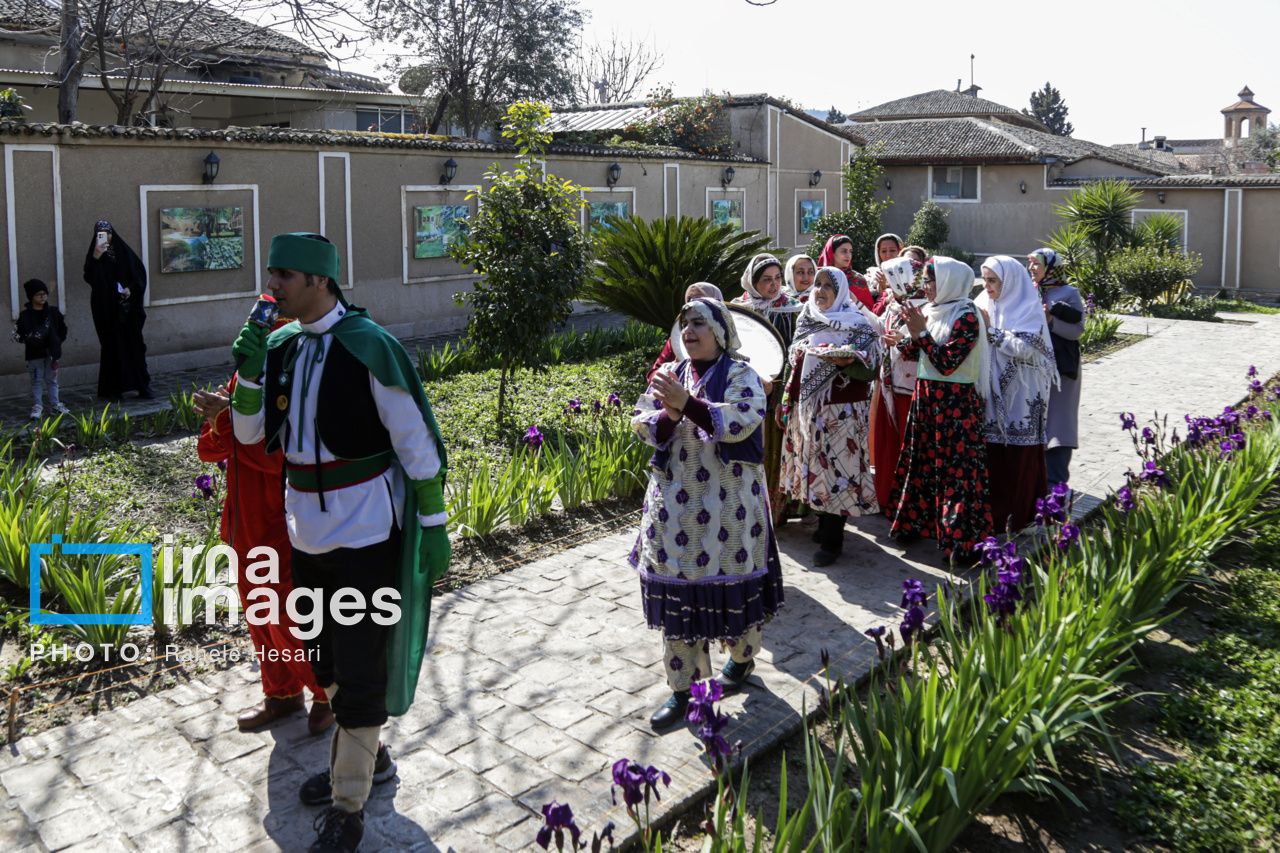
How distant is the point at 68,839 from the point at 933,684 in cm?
289

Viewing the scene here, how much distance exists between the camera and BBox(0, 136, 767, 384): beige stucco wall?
12.0 meters

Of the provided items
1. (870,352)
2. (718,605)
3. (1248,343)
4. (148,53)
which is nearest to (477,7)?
(148,53)

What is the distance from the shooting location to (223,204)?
45.1 ft

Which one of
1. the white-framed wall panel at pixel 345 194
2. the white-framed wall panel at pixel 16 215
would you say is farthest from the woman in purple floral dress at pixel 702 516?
the white-framed wall panel at pixel 345 194

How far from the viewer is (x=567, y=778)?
4.11 meters

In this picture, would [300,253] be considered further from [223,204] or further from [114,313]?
[223,204]

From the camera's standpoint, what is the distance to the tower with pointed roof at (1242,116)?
79.2 metres

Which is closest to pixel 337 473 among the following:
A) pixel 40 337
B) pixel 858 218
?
pixel 40 337

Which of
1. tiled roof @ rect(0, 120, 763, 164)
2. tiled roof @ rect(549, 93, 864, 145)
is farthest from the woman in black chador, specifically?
tiled roof @ rect(549, 93, 864, 145)

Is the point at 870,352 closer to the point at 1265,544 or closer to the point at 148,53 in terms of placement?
the point at 1265,544

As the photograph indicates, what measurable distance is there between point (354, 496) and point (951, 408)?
3967 millimetres

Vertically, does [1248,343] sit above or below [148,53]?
below

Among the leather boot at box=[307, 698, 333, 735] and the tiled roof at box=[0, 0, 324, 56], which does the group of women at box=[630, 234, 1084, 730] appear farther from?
the tiled roof at box=[0, 0, 324, 56]

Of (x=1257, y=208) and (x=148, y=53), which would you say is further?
(x=1257, y=208)
